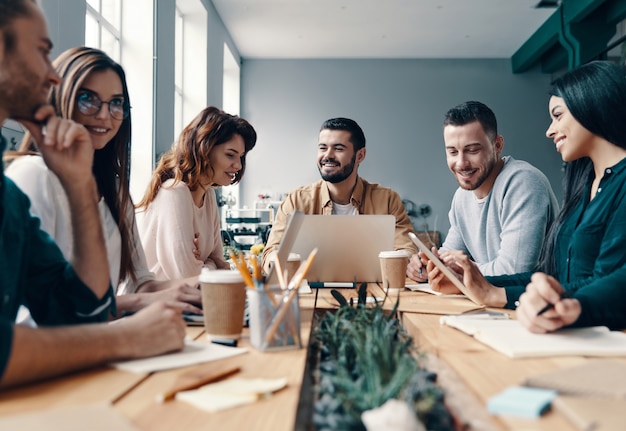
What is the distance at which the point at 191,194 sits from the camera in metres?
2.68

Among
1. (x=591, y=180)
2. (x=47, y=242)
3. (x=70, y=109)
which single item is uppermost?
(x=70, y=109)

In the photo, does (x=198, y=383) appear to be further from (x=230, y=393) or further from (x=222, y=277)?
(x=222, y=277)

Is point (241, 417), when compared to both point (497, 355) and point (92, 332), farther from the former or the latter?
point (497, 355)

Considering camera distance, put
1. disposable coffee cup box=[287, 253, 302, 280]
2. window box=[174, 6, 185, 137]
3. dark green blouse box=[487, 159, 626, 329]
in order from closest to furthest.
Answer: dark green blouse box=[487, 159, 626, 329]
disposable coffee cup box=[287, 253, 302, 280]
window box=[174, 6, 185, 137]

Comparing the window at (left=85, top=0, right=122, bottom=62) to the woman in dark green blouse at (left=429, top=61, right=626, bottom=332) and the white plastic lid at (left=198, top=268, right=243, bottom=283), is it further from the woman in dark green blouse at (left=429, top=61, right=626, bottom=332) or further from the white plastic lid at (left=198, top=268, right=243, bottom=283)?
the white plastic lid at (left=198, top=268, right=243, bottom=283)

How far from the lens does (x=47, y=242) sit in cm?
109

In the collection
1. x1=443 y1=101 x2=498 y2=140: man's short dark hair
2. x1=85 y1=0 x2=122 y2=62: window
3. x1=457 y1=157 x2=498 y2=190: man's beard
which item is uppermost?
x1=85 y1=0 x2=122 y2=62: window

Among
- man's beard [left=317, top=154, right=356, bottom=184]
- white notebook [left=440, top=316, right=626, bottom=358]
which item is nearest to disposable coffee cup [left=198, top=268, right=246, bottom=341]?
white notebook [left=440, top=316, right=626, bottom=358]

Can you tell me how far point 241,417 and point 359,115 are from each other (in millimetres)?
7803

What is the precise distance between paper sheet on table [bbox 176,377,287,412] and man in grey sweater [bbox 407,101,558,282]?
1.58 metres

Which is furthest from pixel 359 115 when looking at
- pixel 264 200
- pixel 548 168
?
pixel 548 168

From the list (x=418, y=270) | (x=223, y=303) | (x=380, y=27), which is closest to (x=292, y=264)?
(x=418, y=270)

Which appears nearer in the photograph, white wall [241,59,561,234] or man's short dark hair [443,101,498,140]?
man's short dark hair [443,101,498,140]

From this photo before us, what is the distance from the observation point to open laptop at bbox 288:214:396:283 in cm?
191
